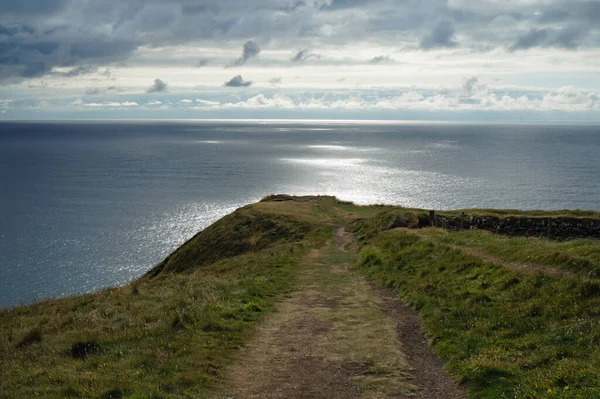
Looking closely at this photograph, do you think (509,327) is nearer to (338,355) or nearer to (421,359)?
(421,359)

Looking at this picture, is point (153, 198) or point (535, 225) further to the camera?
point (153, 198)

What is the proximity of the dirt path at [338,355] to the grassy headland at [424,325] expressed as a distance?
1.92 feet

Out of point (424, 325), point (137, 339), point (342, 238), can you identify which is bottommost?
point (342, 238)

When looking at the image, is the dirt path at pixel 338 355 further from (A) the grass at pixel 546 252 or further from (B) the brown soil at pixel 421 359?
(A) the grass at pixel 546 252

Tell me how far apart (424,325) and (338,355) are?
423 centimetres

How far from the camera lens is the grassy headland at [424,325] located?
38.7ft

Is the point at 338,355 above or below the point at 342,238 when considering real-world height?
above

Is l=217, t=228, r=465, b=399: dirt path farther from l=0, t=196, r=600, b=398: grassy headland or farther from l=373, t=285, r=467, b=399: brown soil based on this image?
l=0, t=196, r=600, b=398: grassy headland

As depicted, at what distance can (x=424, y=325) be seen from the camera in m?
17.4

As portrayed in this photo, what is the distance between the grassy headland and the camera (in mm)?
11789

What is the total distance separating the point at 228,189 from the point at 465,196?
6586 centimetres

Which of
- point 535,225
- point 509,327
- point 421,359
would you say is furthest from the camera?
point 535,225

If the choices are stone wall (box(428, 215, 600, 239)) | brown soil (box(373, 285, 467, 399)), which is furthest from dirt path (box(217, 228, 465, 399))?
stone wall (box(428, 215, 600, 239))

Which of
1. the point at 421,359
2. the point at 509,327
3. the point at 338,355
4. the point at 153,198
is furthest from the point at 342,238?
the point at 153,198
